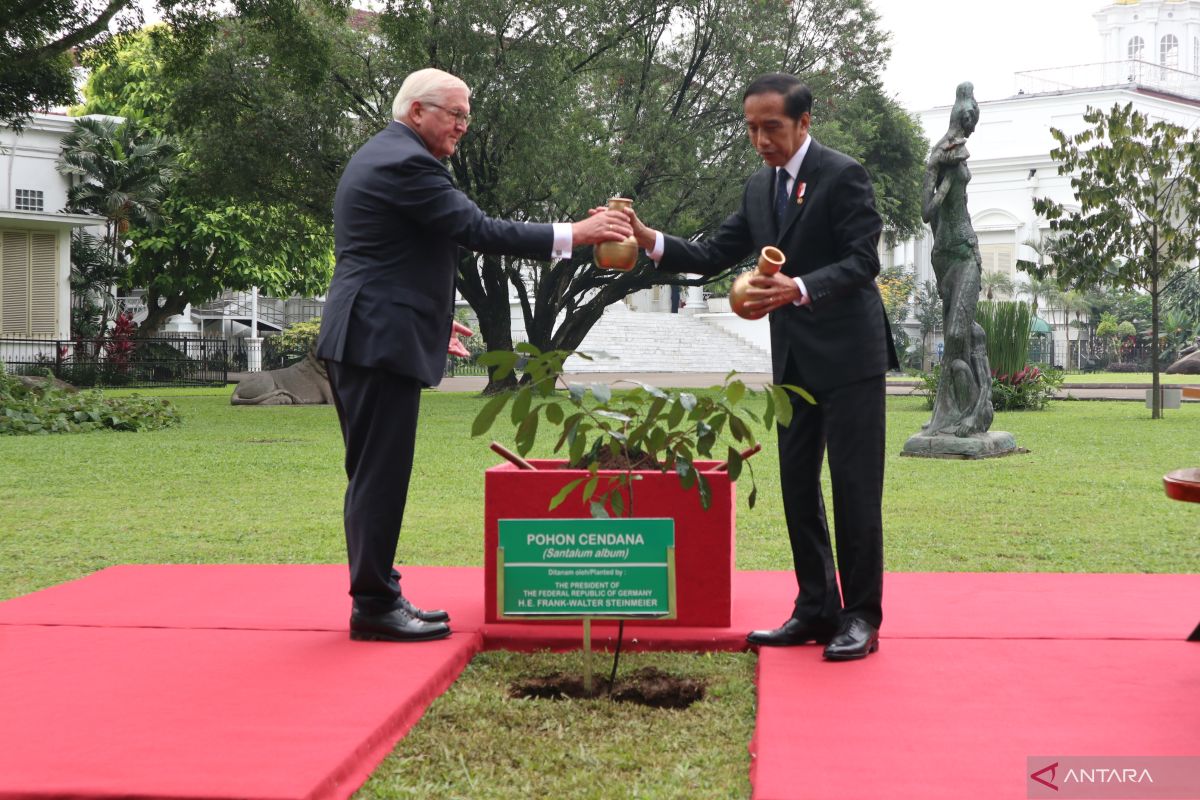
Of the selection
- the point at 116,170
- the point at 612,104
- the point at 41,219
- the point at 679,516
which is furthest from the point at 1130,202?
the point at 116,170

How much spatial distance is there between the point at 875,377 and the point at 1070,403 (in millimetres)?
21009

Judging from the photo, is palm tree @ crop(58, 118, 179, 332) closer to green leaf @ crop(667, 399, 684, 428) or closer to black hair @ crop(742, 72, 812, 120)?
black hair @ crop(742, 72, 812, 120)

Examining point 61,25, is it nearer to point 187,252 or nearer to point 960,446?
point 960,446

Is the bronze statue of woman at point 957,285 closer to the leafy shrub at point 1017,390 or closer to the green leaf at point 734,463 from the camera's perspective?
the leafy shrub at point 1017,390

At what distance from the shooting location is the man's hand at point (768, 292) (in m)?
4.08

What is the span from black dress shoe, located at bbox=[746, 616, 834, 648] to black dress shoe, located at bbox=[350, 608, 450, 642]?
3.56 ft

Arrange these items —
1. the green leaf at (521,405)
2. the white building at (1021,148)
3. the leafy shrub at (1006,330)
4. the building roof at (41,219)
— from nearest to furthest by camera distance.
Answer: the green leaf at (521,405) < the leafy shrub at (1006,330) < the building roof at (41,219) < the white building at (1021,148)

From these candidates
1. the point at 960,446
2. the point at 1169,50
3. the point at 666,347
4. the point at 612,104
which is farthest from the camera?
the point at 1169,50

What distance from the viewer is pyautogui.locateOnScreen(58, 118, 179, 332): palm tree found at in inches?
1476

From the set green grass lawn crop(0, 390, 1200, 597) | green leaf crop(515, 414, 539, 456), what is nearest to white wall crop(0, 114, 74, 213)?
green grass lawn crop(0, 390, 1200, 597)

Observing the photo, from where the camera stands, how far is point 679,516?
15.5ft

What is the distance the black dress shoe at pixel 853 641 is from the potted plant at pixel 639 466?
1.74ft

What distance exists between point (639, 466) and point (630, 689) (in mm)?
1170

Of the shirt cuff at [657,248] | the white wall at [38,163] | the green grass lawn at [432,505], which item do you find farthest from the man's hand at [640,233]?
the white wall at [38,163]
